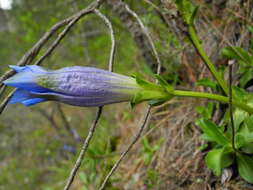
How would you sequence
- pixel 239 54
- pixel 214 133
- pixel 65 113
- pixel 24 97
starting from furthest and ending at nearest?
pixel 65 113 → pixel 239 54 → pixel 214 133 → pixel 24 97

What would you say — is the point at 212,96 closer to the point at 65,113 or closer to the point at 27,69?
the point at 27,69

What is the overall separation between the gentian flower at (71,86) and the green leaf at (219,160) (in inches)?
15.7

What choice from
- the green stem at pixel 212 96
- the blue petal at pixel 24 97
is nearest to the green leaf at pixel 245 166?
the green stem at pixel 212 96

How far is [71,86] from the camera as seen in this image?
0.84m

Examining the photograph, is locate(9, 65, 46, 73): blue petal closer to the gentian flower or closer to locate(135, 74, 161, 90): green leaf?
the gentian flower

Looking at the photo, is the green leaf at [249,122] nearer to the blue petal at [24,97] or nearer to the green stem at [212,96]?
the green stem at [212,96]

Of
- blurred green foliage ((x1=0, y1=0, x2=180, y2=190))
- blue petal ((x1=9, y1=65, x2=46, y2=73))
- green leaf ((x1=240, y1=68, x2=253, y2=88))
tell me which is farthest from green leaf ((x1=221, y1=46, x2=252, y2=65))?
blue petal ((x1=9, y1=65, x2=46, y2=73))

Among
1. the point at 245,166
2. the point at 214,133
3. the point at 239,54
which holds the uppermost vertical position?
the point at 239,54

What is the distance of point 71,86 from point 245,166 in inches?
25.6

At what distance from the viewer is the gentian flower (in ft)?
2.69

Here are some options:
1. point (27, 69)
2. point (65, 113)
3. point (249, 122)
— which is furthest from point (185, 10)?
point (65, 113)

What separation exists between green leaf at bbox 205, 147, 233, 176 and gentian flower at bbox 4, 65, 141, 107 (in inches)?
15.7

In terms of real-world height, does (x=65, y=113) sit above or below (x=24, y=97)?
below

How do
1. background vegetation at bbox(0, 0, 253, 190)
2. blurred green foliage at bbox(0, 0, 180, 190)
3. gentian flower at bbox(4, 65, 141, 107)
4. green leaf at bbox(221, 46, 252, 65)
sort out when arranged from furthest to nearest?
blurred green foliage at bbox(0, 0, 180, 190), background vegetation at bbox(0, 0, 253, 190), green leaf at bbox(221, 46, 252, 65), gentian flower at bbox(4, 65, 141, 107)
